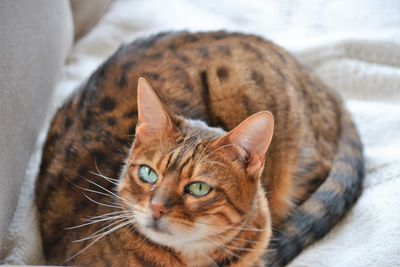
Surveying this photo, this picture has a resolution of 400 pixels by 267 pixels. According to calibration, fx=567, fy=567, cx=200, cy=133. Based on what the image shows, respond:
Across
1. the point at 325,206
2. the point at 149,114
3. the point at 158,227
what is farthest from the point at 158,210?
the point at 325,206

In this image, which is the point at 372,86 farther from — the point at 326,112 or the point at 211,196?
the point at 211,196

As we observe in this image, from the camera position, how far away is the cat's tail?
1508 mm

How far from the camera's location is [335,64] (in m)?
2.20

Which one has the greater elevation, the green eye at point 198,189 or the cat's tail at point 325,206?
the green eye at point 198,189

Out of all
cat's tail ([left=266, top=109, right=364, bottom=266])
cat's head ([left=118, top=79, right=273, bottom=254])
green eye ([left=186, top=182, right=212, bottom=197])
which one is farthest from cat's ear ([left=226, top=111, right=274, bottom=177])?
cat's tail ([left=266, top=109, right=364, bottom=266])

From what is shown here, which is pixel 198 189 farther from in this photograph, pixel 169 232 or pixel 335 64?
pixel 335 64

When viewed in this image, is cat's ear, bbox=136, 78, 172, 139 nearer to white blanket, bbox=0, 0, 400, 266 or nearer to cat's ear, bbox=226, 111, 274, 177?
cat's ear, bbox=226, 111, 274, 177

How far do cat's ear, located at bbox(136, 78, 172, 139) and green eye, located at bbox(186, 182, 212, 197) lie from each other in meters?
0.16

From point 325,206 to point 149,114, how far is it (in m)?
0.61

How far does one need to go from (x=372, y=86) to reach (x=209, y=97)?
786mm

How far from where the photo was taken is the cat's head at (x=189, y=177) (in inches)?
47.1

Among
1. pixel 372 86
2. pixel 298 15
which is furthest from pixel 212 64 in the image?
pixel 298 15

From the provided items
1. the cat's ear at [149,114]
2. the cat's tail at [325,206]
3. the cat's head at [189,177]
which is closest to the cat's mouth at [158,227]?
the cat's head at [189,177]

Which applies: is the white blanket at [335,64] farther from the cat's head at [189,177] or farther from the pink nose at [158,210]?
the pink nose at [158,210]
